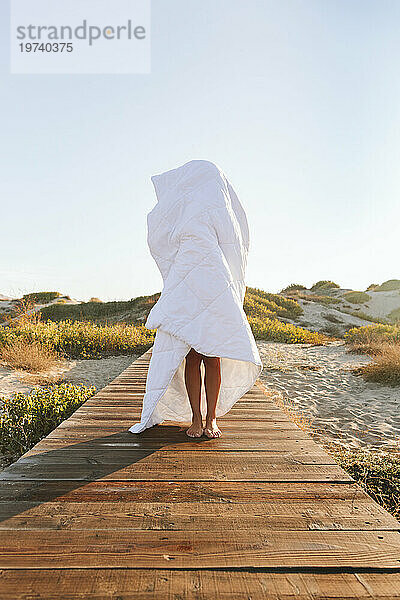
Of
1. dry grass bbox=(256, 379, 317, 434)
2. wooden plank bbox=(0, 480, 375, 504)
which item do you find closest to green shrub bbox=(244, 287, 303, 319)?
dry grass bbox=(256, 379, 317, 434)

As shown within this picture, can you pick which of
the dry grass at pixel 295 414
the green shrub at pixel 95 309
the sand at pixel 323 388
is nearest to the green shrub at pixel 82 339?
the sand at pixel 323 388

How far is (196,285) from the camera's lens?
8.09 feet

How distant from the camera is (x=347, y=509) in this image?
176 cm

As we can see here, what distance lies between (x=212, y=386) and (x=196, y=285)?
2.18ft

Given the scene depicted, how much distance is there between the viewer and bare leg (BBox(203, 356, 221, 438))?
256 centimetres

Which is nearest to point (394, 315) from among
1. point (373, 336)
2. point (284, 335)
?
point (373, 336)

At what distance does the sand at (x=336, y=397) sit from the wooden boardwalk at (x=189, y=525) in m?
2.36

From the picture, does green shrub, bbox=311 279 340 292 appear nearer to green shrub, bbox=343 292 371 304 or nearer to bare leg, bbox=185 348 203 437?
green shrub, bbox=343 292 371 304

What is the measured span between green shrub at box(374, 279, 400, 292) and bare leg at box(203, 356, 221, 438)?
32.9m

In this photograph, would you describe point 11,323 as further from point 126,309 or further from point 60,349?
point 126,309

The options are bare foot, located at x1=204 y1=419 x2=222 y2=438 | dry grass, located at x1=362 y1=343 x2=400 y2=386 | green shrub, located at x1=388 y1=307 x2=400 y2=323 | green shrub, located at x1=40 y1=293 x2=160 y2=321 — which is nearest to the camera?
bare foot, located at x1=204 y1=419 x2=222 y2=438

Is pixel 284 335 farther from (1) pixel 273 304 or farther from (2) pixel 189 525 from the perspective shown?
(2) pixel 189 525

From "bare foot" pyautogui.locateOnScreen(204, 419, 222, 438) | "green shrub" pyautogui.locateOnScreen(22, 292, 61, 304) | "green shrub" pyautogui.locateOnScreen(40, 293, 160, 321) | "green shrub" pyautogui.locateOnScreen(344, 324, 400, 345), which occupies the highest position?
"green shrub" pyautogui.locateOnScreen(22, 292, 61, 304)

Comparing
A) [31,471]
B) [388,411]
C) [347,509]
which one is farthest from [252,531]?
[388,411]
